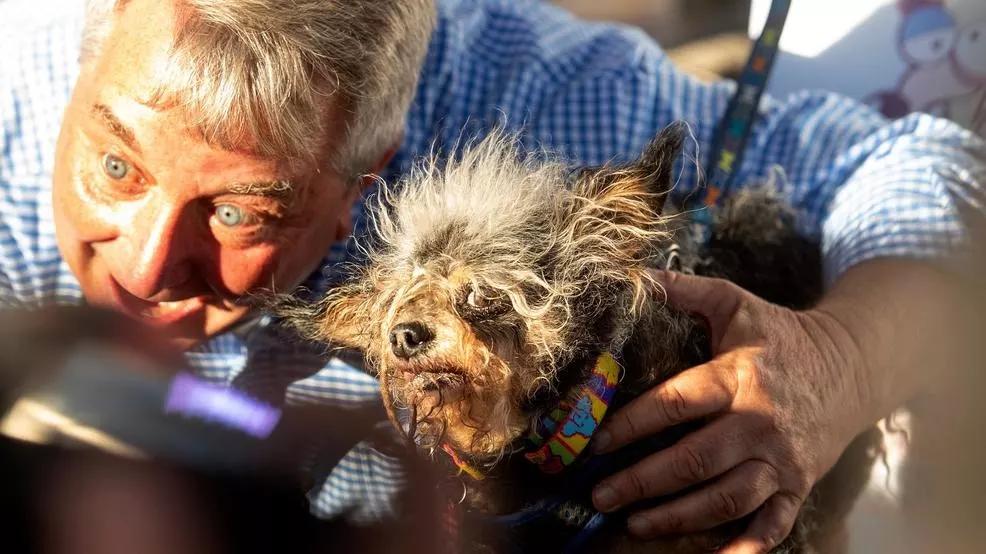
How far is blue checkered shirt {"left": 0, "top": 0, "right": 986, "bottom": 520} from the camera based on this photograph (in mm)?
1758

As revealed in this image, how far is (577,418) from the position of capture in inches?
48.7

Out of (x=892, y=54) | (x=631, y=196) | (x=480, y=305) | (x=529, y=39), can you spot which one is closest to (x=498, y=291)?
(x=480, y=305)

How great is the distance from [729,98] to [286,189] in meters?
1.29

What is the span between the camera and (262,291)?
1480 mm

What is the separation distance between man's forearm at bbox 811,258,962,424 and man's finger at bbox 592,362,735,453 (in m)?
0.39

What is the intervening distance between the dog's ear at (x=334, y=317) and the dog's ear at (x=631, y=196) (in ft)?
1.30

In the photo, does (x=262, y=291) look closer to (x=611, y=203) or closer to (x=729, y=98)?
(x=611, y=203)

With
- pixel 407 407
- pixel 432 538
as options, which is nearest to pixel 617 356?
pixel 407 407

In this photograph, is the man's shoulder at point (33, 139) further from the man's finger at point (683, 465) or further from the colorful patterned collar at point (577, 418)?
the man's finger at point (683, 465)

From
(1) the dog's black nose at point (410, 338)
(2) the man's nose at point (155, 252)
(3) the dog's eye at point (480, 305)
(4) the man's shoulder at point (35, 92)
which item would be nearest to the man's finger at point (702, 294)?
(3) the dog's eye at point (480, 305)

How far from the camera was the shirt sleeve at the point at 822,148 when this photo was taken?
1857 mm

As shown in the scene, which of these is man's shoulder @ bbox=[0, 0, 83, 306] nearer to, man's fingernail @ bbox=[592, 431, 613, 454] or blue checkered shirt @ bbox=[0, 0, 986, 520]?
blue checkered shirt @ bbox=[0, 0, 986, 520]

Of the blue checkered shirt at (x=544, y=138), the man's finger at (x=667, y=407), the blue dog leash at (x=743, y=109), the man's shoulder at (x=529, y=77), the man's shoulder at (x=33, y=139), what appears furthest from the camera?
the man's shoulder at (x=529, y=77)

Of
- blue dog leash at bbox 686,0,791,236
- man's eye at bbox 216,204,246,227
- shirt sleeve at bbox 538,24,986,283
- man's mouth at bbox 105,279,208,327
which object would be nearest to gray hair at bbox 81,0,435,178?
man's eye at bbox 216,204,246,227
